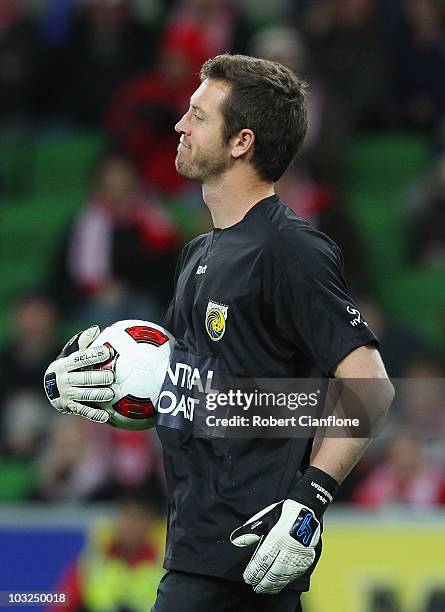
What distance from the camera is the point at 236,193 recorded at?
12.4 feet

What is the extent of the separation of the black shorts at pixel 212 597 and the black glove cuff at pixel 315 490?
35 cm

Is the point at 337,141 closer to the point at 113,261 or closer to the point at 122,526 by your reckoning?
the point at 113,261

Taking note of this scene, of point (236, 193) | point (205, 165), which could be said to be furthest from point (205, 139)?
point (236, 193)

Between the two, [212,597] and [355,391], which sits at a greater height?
[355,391]

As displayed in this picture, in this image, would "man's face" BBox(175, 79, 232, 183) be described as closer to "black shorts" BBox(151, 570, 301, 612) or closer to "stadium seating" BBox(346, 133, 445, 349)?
"black shorts" BBox(151, 570, 301, 612)

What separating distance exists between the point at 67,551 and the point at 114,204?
3.04m

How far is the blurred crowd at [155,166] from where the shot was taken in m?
7.31

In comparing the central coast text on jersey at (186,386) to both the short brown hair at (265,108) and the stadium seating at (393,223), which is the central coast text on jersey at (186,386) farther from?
the stadium seating at (393,223)

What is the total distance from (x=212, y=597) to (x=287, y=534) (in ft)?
1.25

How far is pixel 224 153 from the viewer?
3.76 m

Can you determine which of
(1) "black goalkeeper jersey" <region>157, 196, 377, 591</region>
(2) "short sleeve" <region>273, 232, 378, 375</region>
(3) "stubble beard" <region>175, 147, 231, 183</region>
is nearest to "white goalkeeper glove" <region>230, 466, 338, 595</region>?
(1) "black goalkeeper jersey" <region>157, 196, 377, 591</region>

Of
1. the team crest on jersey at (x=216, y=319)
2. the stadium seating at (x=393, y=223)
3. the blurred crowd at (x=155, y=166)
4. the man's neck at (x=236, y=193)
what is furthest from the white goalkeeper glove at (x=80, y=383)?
the stadium seating at (x=393, y=223)

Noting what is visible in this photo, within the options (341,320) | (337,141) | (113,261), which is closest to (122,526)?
(113,261)

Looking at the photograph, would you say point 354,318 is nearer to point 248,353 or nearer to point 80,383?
point 248,353
